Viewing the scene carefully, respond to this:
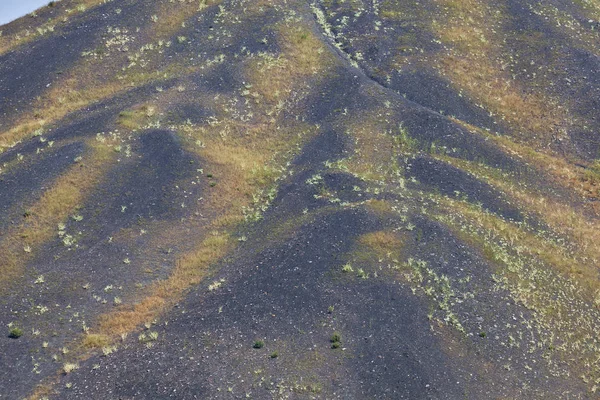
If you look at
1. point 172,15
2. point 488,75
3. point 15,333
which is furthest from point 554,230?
point 172,15

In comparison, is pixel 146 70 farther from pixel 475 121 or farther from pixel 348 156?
pixel 475 121

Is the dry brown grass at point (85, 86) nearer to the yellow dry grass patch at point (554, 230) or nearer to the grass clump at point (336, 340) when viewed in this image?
the yellow dry grass patch at point (554, 230)

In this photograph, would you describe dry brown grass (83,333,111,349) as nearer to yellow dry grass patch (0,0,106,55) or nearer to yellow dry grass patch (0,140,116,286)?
yellow dry grass patch (0,140,116,286)

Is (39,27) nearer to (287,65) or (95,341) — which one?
(287,65)

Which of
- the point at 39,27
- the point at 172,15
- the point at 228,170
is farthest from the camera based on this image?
the point at 39,27

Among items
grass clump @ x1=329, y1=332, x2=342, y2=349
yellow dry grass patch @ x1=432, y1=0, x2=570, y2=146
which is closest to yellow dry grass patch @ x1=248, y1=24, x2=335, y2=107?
yellow dry grass patch @ x1=432, y1=0, x2=570, y2=146

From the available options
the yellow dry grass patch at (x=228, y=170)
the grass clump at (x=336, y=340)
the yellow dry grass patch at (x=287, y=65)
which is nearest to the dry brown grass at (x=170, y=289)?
the yellow dry grass patch at (x=228, y=170)
